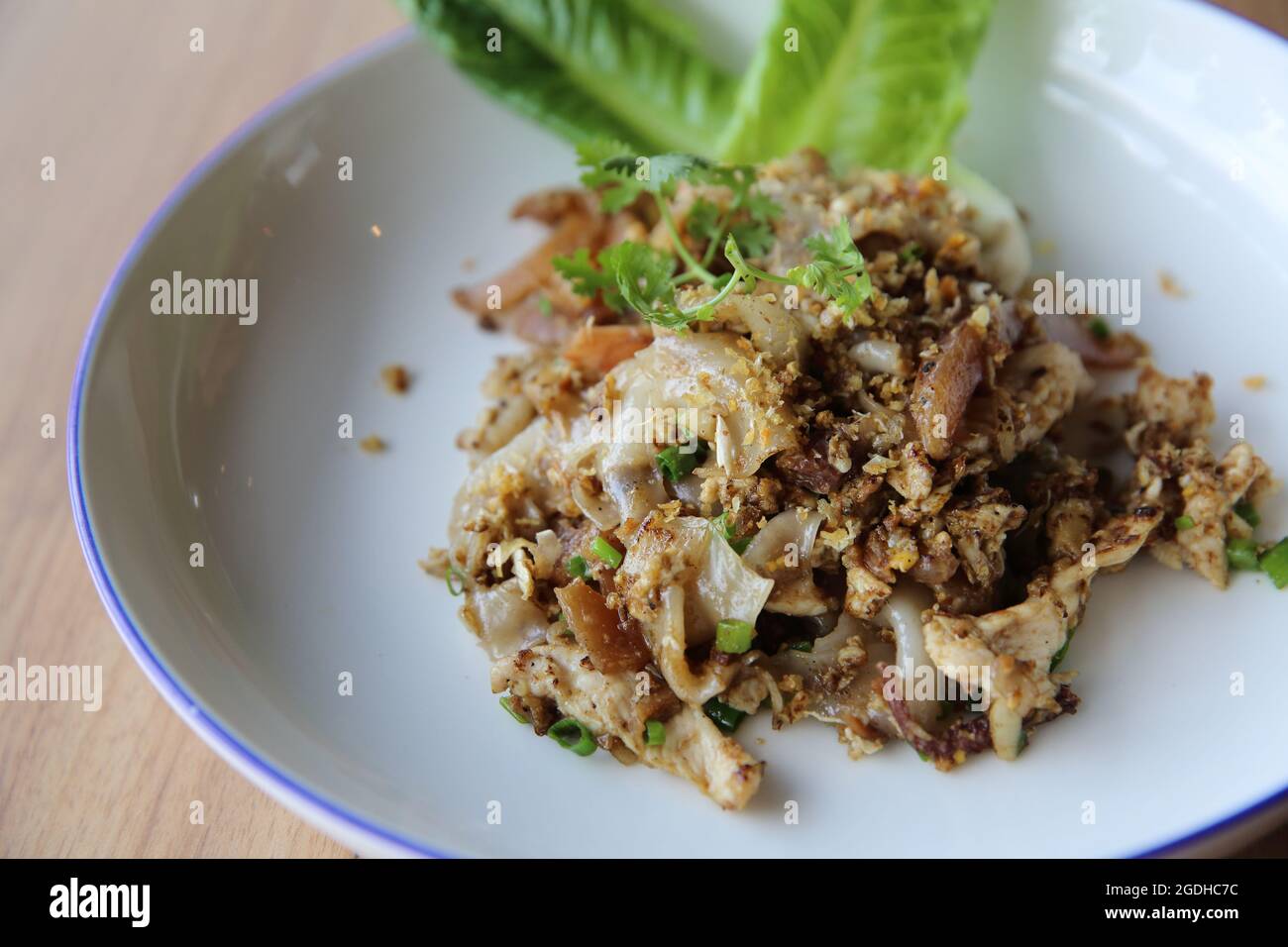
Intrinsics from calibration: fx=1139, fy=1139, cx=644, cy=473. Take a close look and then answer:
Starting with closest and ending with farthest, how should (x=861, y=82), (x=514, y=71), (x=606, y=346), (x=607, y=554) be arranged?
(x=607, y=554)
(x=606, y=346)
(x=861, y=82)
(x=514, y=71)

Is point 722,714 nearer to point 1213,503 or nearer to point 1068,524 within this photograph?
point 1068,524

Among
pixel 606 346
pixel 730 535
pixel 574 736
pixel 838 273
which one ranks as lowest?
pixel 574 736

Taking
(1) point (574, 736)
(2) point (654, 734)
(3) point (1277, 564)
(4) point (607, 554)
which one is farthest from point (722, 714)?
(3) point (1277, 564)

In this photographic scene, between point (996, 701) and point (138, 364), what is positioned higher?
point (138, 364)

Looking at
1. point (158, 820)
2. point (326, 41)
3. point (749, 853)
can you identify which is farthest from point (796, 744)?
point (326, 41)

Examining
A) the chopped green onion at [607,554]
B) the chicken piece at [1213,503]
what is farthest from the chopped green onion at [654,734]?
the chicken piece at [1213,503]

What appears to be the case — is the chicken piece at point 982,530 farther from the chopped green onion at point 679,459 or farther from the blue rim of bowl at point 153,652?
the blue rim of bowl at point 153,652

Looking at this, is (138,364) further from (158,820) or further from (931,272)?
(931,272)
